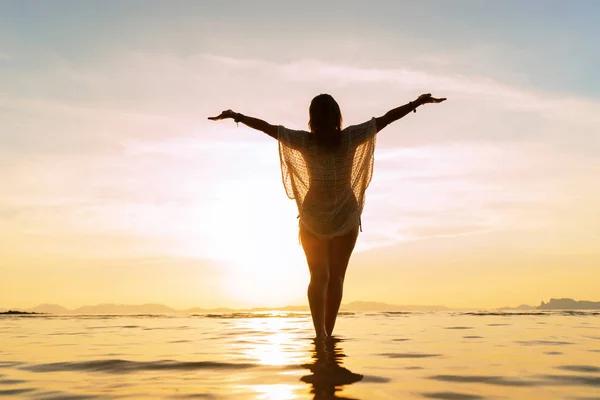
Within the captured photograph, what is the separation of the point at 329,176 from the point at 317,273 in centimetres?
125

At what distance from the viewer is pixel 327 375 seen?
408 centimetres

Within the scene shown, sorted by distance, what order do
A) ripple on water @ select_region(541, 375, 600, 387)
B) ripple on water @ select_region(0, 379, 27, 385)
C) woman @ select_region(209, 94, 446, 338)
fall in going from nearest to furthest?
ripple on water @ select_region(541, 375, 600, 387), ripple on water @ select_region(0, 379, 27, 385), woman @ select_region(209, 94, 446, 338)

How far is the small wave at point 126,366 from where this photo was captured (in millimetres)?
4785

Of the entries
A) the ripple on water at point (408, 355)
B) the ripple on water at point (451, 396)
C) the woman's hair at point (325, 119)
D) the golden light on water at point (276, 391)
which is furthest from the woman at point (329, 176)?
the ripple on water at point (451, 396)

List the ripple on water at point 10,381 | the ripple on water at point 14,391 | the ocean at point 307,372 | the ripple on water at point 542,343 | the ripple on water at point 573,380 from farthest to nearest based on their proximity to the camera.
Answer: the ripple on water at point 542,343 → the ripple on water at point 10,381 → the ripple on water at point 573,380 → the ripple on water at point 14,391 → the ocean at point 307,372

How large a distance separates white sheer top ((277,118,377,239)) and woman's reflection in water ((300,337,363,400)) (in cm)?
203

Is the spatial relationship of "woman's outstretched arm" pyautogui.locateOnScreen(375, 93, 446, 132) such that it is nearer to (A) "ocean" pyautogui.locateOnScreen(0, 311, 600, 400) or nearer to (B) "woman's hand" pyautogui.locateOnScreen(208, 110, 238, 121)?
(B) "woman's hand" pyautogui.locateOnScreen(208, 110, 238, 121)

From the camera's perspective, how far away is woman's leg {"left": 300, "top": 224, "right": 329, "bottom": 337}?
6971 mm


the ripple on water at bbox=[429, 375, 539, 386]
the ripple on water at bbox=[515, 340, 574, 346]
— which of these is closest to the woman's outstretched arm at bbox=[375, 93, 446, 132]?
the ripple on water at bbox=[515, 340, 574, 346]

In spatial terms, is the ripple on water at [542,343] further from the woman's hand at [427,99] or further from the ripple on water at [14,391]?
the ripple on water at [14,391]

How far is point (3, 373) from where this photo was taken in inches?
187

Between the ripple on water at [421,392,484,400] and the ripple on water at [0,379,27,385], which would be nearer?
the ripple on water at [421,392,484,400]

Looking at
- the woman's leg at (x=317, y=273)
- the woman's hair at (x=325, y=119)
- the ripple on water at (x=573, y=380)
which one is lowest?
the ripple on water at (x=573, y=380)

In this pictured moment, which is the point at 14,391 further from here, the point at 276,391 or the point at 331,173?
the point at 331,173
